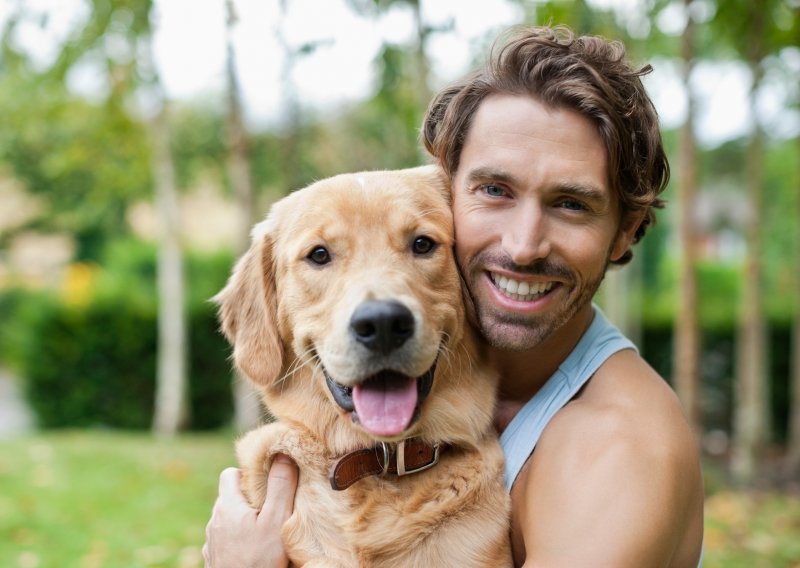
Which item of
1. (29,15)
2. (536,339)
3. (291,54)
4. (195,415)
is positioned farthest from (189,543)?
(195,415)

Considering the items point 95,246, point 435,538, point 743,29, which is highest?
point 743,29

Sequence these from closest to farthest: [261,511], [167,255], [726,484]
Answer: [261,511], [726,484], [167,255]

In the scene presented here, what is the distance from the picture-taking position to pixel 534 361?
2781 millimetres

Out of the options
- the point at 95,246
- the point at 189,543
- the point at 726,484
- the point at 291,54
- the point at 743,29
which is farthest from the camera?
the point at 95,246

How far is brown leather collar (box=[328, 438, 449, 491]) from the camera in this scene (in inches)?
100.0

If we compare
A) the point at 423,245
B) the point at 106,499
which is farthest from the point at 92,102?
the point at 423,245

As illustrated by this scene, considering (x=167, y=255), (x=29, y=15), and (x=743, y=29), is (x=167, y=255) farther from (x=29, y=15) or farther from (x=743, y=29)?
(x=743, y=29)

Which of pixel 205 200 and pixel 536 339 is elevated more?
pixel 536 339

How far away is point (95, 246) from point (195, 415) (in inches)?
510

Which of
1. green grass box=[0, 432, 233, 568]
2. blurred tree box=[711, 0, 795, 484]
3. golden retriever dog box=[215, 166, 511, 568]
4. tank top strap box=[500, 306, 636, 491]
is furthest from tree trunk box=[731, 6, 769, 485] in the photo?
golden retriever dog box=[215, 166, 511, 568]

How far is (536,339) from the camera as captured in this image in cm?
253

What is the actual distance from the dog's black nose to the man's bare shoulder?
558 mm

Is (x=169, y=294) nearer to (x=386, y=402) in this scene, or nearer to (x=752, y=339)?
(x=752, y=339)

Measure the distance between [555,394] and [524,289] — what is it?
14.8 inches
